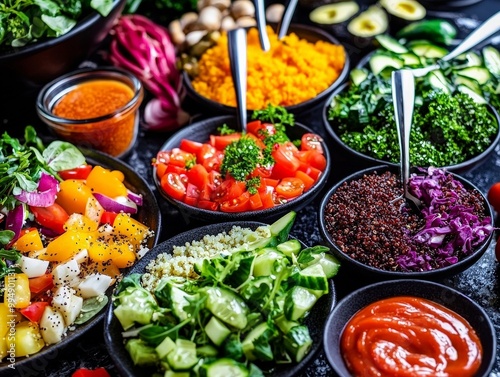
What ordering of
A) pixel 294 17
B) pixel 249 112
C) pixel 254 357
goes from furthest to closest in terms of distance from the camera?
pixel 294 17 → pixel 249 112 → pixel 254 357

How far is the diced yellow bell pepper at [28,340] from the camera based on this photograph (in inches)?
83.7

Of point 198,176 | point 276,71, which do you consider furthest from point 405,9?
point 198,176

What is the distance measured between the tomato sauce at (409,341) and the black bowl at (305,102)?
1.23 m

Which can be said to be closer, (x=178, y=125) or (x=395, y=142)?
(x=395, y=142)

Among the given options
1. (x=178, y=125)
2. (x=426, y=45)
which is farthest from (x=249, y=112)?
(x=426, y=45)

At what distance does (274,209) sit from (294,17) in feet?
5.87

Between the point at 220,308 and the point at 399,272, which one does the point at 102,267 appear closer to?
the point at 220,308

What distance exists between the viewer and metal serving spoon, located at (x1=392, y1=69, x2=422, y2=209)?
2543 mm

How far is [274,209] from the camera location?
8.25 feet

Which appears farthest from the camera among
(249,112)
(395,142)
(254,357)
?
(249,112)

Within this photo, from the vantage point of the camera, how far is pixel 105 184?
2699mm

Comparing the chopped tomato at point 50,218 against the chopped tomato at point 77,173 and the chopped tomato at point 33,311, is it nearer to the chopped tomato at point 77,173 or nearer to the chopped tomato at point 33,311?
the chopped tomato at point 77,173

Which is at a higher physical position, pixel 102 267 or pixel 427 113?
pixel 427 113

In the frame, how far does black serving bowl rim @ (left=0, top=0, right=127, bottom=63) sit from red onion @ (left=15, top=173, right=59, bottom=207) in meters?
0.62
